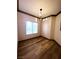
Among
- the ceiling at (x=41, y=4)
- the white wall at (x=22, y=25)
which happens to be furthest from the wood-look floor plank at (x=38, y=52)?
the ceiling at (x=41, y=4)

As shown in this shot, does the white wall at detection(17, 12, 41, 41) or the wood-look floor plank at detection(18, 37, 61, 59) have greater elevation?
the white wall at detection(17, 12, 41, 41)

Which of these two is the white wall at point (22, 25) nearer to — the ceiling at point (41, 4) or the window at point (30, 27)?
the window at point (30, 27)

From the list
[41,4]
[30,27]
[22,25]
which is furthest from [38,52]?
[30,27]

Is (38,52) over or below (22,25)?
below

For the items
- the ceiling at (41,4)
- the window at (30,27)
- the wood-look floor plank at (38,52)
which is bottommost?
the wood-look floor plank at (38,52)

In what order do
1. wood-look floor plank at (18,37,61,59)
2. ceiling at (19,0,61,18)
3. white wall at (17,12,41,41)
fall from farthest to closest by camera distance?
white wall at (17,12,41,41)
ceiling at (19,0,61,18)
wood-look floor plank at (18,37,61,59)

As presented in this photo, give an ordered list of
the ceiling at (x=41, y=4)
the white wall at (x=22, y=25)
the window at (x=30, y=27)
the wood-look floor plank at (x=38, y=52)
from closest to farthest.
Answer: the wood-look floor plank at (x=38, y=52)
the ceiling at (x=41, y=4)
the white wall at (x=22, y=25)
the window at (x=30, y=27)

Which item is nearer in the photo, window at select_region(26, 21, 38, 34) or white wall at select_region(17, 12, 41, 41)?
white wall at select_region(17, 12, 41, 41)

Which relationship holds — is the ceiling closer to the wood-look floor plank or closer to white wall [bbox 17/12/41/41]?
white wall [bbox 17/12/41/41]

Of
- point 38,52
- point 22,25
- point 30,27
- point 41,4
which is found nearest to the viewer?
point 38,52

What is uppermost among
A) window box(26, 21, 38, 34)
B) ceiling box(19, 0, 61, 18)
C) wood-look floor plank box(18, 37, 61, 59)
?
ceiling box(19, 0, 61, 18)

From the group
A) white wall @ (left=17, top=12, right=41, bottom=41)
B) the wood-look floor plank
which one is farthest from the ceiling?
the wood-look floor plank

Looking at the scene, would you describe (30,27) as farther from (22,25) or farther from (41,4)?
(41,4)
